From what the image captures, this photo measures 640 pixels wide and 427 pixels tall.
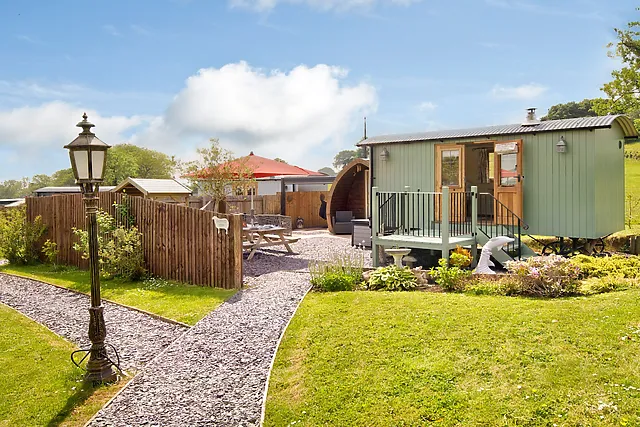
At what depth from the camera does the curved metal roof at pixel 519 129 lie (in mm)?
9898

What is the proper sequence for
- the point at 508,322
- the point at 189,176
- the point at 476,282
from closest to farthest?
the point at 508,322, the point at 476,282, the point at 189,176

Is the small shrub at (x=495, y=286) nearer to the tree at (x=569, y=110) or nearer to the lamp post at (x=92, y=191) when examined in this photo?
the lamp post at (x=92, y=191)

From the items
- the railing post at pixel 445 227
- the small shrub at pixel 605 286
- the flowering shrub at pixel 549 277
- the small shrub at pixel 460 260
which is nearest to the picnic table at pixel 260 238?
the railing post at pixel 445 227

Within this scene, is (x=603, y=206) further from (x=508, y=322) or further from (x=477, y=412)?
(x=477, y=412)

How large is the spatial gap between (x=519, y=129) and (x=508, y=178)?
1000mm

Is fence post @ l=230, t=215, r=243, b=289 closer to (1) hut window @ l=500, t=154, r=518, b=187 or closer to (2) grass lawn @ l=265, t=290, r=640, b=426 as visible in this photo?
(2) grass lawn @ l=265, t=290, r=640, b=426

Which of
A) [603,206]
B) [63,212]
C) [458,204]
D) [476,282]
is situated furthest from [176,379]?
[63,212]

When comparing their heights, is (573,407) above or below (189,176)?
below

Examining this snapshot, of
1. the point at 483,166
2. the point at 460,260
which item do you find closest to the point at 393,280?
the point at 460,260

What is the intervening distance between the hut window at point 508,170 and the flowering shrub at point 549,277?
345cm

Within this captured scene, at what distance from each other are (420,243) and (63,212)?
9210 millimetres

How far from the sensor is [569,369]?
474 cm

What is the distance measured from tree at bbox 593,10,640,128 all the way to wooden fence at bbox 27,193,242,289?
715 inches

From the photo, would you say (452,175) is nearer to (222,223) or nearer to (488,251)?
(488,251)
